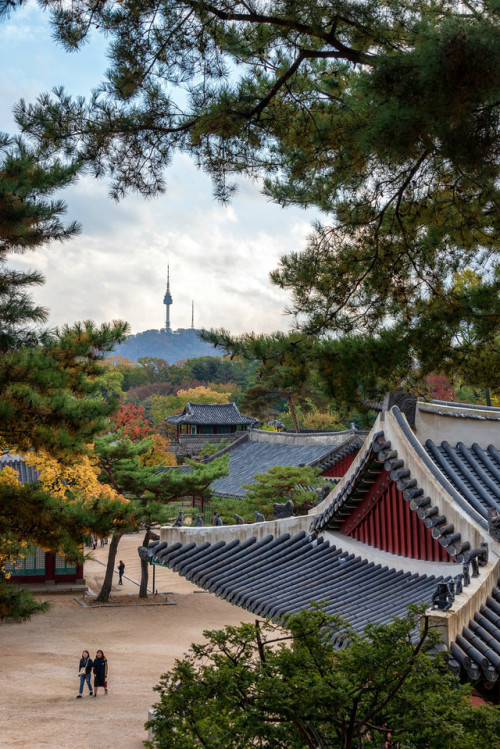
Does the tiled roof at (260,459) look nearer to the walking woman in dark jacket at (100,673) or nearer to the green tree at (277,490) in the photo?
the green tree at (277,490)

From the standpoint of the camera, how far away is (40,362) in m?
8.27

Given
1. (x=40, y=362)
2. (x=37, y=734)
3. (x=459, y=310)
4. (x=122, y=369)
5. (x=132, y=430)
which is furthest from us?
(x=122, y=369)

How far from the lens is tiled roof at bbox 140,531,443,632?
7734 millimetres

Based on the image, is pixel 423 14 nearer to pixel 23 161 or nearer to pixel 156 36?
pixel 156 36

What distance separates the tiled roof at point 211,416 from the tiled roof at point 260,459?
946cm

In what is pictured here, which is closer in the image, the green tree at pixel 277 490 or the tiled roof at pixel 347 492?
the tiled roof at pixel 347 492

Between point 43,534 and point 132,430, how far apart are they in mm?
33098

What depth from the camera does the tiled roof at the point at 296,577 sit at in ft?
25.4

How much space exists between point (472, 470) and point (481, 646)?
10.2 ft

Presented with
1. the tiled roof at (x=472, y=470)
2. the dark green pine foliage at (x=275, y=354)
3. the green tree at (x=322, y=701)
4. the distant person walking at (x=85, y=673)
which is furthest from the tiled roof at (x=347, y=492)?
the distant person walking at (x=85, y=673)

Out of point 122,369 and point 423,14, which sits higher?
point 122,369

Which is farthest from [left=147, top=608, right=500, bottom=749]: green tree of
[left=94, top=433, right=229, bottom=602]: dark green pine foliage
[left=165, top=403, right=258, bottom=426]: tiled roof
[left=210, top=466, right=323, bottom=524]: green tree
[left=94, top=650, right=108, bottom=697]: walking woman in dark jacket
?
[left=165, top=403, right=258, bottom=426]: tiled roof

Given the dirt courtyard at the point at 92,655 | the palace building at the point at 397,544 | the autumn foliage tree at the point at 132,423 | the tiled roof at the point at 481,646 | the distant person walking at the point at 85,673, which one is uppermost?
the autumn foliage tree at the point at 132,423

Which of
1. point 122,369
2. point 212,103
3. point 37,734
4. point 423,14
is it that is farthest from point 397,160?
point 122,369
